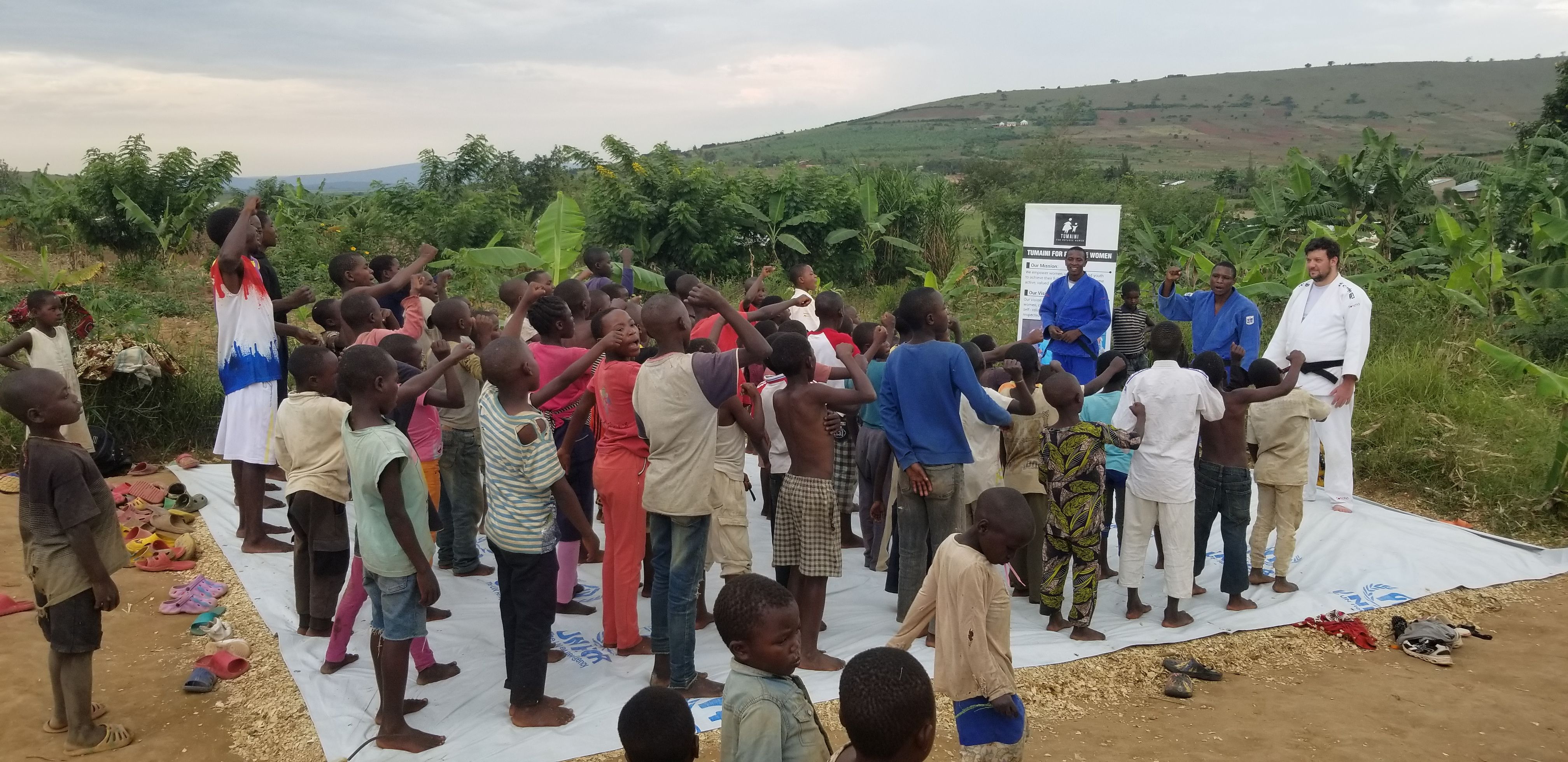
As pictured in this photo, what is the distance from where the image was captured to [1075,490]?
498cm

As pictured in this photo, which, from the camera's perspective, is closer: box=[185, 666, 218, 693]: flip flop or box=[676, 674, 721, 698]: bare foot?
box=[676, 674, 721, 698]: bare foot

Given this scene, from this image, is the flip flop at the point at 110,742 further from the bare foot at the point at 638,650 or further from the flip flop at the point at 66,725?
the bare foot at the point at 638,650

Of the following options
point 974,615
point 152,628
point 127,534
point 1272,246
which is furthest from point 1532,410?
point 127,534

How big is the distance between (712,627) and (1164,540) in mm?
2424

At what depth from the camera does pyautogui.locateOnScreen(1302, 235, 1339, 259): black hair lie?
23.1ft

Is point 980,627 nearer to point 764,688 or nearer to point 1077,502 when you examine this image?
point 764,688

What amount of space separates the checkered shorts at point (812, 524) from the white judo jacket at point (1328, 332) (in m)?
3.90

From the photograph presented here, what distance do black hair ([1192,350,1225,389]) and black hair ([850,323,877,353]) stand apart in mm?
1855

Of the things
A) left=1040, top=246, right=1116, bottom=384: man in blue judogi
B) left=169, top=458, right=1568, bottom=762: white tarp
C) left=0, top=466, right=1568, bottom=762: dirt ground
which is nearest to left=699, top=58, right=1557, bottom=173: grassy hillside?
left=1040, top=246, right=1116, bottom=384: man in blue judogi

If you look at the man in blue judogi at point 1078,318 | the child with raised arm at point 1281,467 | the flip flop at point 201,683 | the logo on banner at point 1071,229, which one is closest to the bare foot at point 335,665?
the flip flop at point 201,683

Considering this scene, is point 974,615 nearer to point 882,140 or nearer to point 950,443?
point 950,443

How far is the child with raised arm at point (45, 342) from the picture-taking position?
6066 millimetres

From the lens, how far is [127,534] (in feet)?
20.8

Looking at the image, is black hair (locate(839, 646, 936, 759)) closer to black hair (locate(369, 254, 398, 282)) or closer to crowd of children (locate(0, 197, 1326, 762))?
crowd of children (locate(0, 197, 1326, 762))
